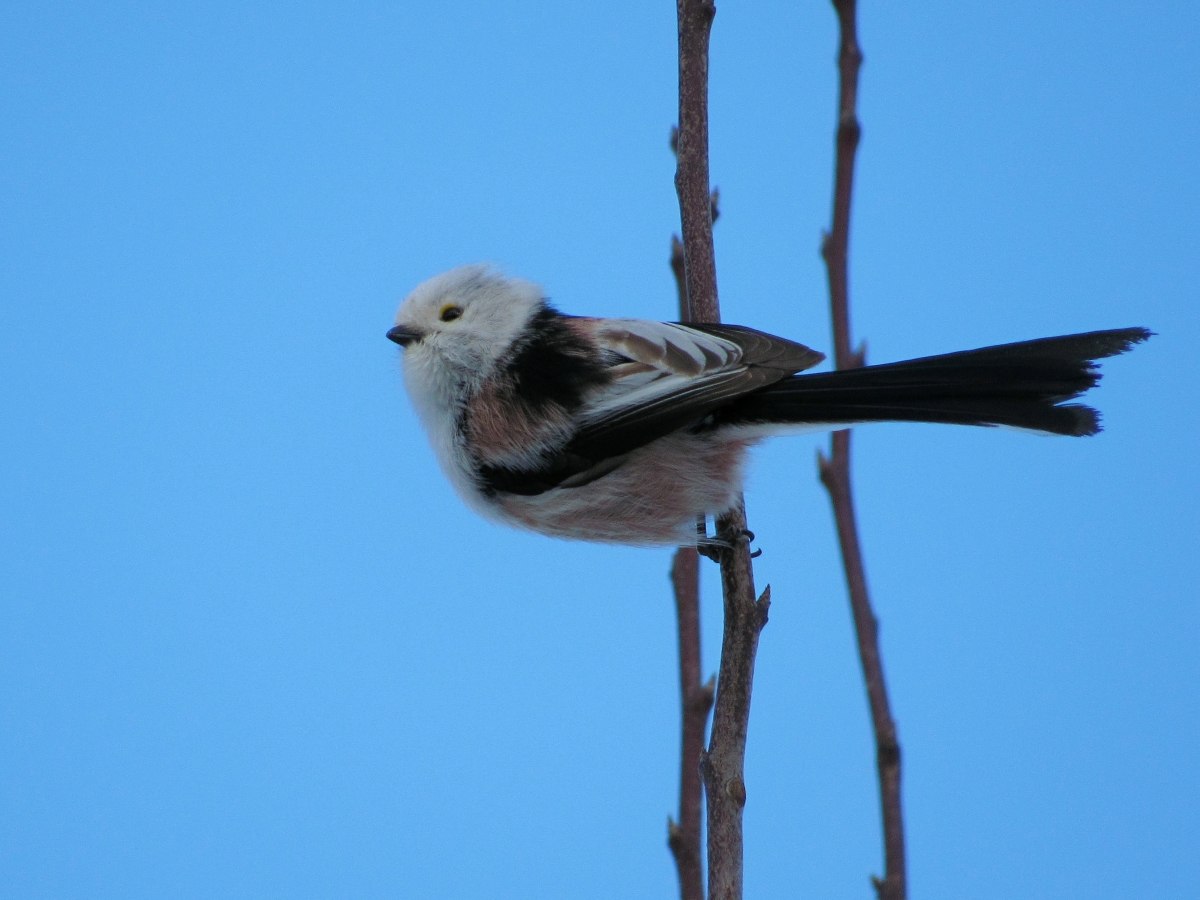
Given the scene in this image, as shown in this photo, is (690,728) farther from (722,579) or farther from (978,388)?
(978,388)

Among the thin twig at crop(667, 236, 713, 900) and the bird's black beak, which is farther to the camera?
the bird's black beak

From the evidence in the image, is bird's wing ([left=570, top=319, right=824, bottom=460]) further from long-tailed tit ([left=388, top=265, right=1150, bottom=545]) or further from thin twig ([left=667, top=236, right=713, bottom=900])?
thin twig ([left=667, top=236, right=713, bottom=900])

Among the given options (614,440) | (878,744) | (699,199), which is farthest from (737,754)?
(699,199)

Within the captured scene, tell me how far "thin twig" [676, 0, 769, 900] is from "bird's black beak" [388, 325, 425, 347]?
36 centimetres

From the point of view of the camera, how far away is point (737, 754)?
3.67ft

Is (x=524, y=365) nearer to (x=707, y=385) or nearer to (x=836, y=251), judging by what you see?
(x=707, y=385)

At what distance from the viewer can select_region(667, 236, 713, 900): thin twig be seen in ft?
→ 4.16

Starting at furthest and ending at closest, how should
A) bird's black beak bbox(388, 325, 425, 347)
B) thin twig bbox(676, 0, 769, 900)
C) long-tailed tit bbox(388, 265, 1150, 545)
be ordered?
bird's black beak bbox(388, 325, 425, 347)
long-tailed tit bbox(388, 265, 1150, 545)
thin twig bbox(676, 0, 769, 900)

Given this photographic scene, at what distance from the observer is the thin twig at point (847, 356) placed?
128 centimetres

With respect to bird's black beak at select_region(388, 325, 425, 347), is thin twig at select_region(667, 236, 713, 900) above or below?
below

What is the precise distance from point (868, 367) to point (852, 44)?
1.37ft

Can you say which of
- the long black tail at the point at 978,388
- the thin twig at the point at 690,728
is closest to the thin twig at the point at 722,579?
the thin twig at the point at 690,728

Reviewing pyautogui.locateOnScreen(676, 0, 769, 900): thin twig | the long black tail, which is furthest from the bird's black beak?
the long black tail

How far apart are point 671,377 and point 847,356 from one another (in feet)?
0.80
